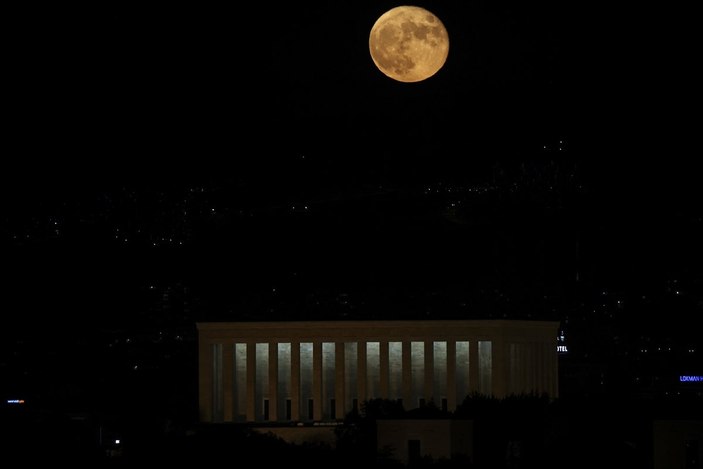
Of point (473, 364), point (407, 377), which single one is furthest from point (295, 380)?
point (473, 364)

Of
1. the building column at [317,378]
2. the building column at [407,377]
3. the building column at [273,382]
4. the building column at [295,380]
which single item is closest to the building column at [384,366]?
the building column at [407,377]

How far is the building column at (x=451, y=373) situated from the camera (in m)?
65.9

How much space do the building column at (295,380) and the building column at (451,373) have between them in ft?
21.6

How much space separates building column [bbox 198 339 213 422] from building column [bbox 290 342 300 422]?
3.57 meters

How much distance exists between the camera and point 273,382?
66.4 metres

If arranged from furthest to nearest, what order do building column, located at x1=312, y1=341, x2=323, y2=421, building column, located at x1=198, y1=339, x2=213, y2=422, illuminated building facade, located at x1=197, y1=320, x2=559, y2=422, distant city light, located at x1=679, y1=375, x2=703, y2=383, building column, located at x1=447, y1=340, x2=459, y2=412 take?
distant city light, located at x1=679, y1=375, x2=703, y2=383, building column, located at x1=312, y1=341, x2=323, y2=421, illuminated building facade, located at x1=197, y1=320, x2=559, y2=422, building column, located at x1=447, y1=340, x2=459, y2=412, building column, located at x1=198, y1=339, x2=213, y2=422

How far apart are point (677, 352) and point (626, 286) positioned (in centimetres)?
1210

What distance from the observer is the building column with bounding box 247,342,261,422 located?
65.8 m

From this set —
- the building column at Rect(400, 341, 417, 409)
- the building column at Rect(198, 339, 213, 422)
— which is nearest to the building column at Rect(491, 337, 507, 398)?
the building column at Rect(400, 341, 417, 409)

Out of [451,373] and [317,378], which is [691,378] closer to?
[451,373]

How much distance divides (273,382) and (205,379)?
2.98 metres

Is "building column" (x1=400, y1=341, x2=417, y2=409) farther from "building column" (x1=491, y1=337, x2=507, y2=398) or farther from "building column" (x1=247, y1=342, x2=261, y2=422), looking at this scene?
"building column" (x1=247, y1=342, x2=261, y2=422)

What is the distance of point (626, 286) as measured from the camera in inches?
2837

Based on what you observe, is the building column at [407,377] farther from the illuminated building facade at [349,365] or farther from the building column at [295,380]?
the building column at [295,380]
